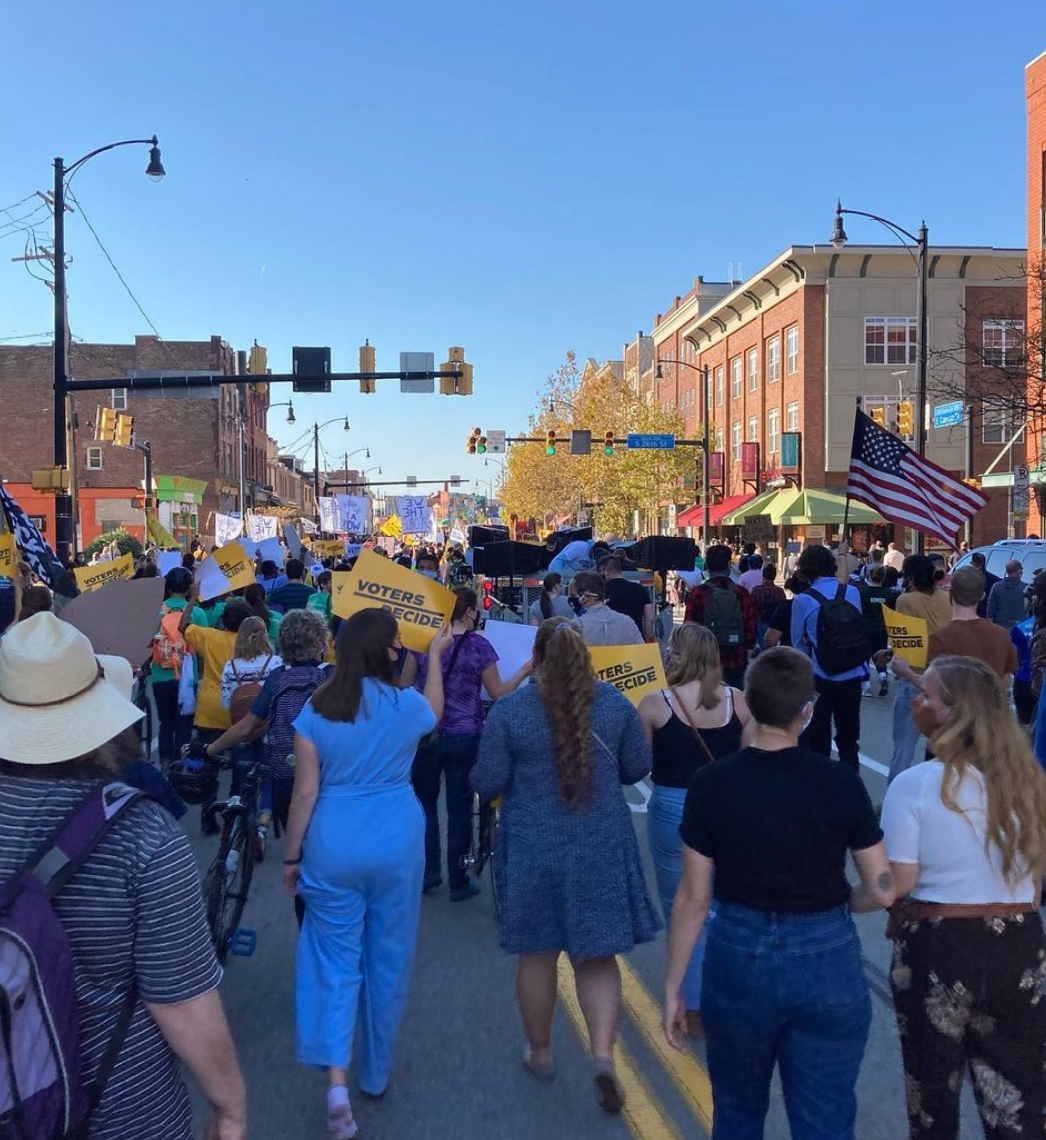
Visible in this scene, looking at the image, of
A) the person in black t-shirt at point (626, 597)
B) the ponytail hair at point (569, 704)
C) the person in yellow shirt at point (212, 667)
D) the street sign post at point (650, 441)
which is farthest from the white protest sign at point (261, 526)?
the ponytail hair at point (569, 704)

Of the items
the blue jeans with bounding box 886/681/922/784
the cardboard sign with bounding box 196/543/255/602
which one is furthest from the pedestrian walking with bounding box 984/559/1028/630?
the cardboard sign with bounding box 196/543/255/602

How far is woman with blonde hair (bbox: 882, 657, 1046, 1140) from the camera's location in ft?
9.89

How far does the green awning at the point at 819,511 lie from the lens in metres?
39.7

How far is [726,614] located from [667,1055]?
645 centimetres

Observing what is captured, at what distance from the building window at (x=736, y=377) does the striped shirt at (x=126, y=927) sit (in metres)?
52.6

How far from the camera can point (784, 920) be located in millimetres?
2994

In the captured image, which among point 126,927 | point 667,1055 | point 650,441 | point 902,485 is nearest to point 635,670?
point 667,1055

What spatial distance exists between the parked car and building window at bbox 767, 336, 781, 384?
31443 mm

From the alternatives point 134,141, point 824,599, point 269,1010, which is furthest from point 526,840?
point 134,141

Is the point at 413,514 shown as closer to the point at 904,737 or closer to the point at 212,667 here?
the point at 212,667

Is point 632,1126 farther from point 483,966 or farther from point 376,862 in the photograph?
point 483,966

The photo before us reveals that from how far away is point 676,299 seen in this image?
66.0m

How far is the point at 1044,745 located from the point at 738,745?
1.93 metres

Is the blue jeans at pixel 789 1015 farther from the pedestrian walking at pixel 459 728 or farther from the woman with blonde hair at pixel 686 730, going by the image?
the pedestrian walking at pixel 459 728
